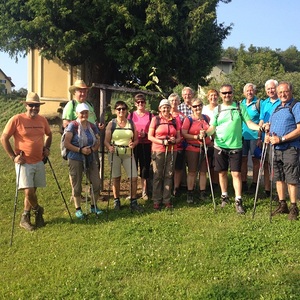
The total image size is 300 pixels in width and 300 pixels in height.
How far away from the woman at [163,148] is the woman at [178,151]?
298 millimetres

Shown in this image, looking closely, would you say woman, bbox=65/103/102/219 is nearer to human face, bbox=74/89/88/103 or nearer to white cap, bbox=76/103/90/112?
white cap, bbox=76/103/90/112

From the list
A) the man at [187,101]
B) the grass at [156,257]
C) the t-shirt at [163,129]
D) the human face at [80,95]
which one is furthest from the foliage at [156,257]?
the human face at [80,95]

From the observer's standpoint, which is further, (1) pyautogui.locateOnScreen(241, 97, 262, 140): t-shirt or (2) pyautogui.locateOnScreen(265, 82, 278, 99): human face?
(1) pyautogui.locateOnScreen(241, 97, 262, 140): t-shirt

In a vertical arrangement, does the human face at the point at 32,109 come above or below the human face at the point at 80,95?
below

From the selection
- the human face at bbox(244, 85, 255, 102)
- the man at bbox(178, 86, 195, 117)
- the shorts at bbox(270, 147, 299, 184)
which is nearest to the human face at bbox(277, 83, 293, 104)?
the shorts at bbox(270, 147, 299, 184)

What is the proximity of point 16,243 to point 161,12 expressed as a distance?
480 inches

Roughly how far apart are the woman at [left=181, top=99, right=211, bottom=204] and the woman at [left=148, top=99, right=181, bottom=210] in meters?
0.29

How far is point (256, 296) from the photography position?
159 inches

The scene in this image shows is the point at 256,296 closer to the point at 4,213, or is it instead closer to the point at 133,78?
the point at 4,213

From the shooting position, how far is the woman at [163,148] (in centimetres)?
698

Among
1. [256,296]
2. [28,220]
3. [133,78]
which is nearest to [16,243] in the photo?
[28,220]

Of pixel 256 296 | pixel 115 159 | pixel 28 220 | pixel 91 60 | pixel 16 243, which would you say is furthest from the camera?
pixel 91 60

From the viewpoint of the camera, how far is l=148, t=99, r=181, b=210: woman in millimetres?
6977

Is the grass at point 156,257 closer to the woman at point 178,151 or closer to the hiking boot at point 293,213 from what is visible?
the hiking boot at point 293,213
